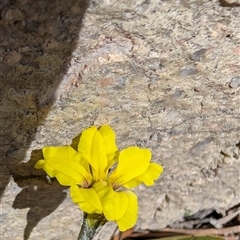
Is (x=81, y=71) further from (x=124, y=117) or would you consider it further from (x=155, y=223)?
(x=155, y=223)

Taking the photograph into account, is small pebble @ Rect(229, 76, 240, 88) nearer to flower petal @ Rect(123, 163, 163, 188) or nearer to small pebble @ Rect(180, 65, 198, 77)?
small pebble @ Rect(180, 65, 198, 77)

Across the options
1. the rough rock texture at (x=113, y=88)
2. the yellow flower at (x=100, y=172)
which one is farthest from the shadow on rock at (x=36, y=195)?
the yellow flower at (x=100, y=172)

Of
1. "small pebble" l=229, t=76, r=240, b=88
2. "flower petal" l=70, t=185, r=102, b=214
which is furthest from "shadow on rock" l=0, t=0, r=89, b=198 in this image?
"small pebble" l=229, t=76, r=240, b=88

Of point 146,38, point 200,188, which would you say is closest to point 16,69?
point 146,38

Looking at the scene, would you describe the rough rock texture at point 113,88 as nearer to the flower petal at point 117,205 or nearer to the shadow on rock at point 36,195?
the shadow on rock at point 36,195

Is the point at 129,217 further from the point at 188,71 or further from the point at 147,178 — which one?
the point at 188,71

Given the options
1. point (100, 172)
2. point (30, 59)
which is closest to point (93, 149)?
point (100, 172)
